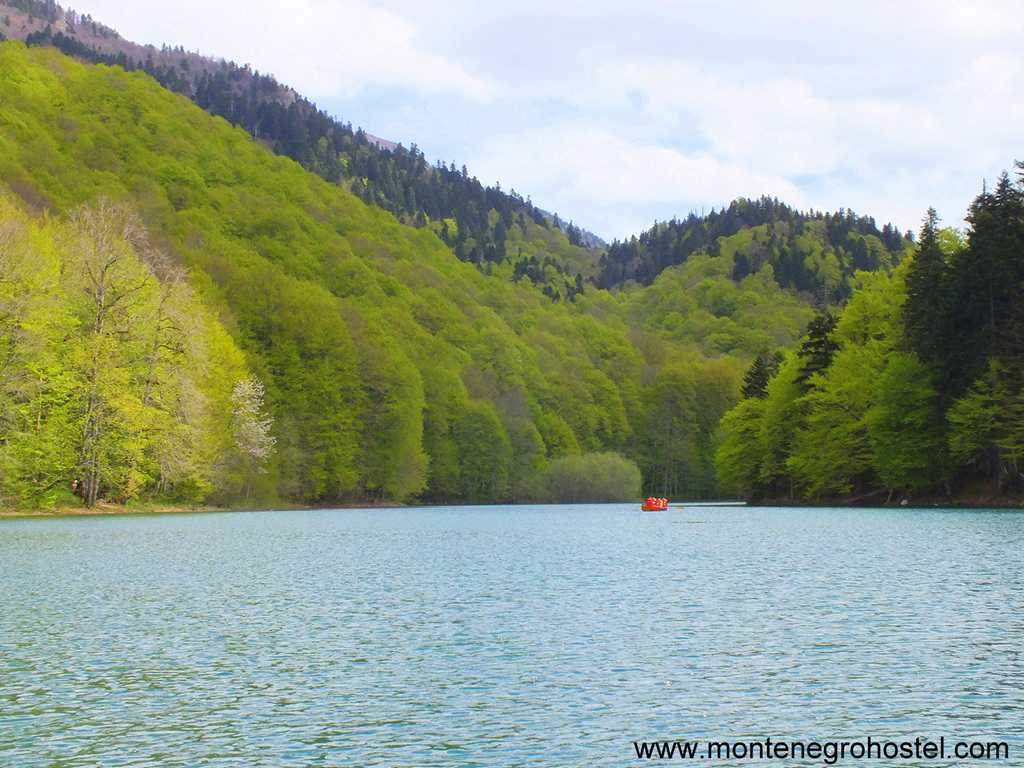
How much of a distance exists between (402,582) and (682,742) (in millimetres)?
20407

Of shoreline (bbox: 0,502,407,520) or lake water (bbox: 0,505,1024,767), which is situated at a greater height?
lake water (bbox: 0,505,1024,767)

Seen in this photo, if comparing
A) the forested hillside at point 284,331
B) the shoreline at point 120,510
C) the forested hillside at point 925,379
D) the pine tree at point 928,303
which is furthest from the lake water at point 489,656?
the pine tree at point 928,303

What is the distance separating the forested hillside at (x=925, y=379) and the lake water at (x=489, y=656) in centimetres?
4691

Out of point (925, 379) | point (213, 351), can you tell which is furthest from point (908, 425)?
point (213, 351)

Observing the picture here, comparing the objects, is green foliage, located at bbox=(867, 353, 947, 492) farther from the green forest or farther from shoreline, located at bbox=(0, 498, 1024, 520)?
shoreline, located at bbox=(0, 498, 1024, 520)

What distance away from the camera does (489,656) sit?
20.0 meters

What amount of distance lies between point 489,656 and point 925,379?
80568mm

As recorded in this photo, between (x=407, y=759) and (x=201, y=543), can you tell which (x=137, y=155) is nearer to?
(x=201, y=543)

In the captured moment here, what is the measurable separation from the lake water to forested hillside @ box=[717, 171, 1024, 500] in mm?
46915

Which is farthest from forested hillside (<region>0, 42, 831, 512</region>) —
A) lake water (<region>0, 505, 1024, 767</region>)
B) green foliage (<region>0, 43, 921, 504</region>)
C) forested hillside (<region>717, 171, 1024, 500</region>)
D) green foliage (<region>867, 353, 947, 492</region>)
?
green foliage (<region>867, 353, 947, 492</region>)

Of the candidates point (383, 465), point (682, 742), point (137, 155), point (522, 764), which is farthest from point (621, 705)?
point (137, 155)

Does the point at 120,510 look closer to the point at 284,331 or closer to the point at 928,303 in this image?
the point at 284,331

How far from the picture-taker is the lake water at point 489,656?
561 inches

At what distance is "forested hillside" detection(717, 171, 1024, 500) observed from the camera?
82250mm
